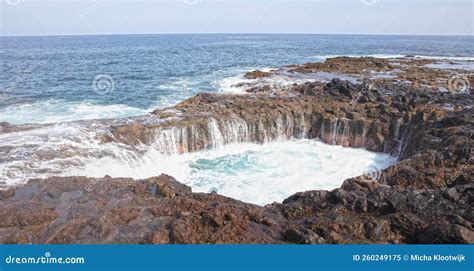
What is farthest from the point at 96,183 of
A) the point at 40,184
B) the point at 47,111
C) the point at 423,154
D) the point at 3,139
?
the point at 47,111

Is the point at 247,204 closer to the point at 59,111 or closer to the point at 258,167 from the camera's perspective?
the point at 258,167

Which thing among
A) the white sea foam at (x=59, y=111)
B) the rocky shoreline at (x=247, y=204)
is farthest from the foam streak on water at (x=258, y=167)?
the white sea foam at (x=59, y=111)

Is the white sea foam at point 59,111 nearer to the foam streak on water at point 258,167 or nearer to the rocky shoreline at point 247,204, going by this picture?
the rocky shoreline at point 247,204

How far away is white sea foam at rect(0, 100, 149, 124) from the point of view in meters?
25.9

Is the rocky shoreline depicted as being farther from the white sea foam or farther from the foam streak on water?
the white sea foam

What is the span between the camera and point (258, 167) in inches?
779

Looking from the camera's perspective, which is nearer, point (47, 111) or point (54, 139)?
point (54, 139)

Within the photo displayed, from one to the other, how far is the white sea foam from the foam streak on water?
31.9 feet

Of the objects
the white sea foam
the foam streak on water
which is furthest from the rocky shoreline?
the white sea foam

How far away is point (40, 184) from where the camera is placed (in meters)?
12.3

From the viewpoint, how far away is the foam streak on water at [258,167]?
54.9 ft

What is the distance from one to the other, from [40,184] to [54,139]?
6.24 metres

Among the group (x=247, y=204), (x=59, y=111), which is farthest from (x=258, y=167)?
(x=59, y=111)

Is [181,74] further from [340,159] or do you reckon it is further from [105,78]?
[340,159]
